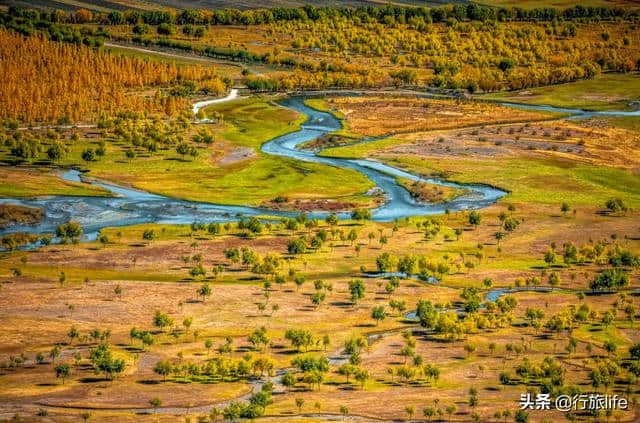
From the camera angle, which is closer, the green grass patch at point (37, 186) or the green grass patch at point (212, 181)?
the green grass patch at point (37, 186)

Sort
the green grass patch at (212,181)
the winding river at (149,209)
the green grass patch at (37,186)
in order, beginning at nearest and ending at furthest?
the winding river at (149,209), the green grass patch at (37,186), the green grass patch at (212,181)

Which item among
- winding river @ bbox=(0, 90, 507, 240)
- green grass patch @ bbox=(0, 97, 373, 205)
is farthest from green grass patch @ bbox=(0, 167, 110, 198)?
winding river @ bbox=(0, 90, 507, 240)

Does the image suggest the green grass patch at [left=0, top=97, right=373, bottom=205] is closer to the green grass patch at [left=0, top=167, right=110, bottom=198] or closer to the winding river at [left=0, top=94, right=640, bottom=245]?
the green grass patch at [left=0, top=167, right=110, bottom=198]

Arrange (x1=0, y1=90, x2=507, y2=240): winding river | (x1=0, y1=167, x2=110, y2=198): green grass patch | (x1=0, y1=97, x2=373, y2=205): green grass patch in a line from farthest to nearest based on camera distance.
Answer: (x1=0, y1=97, x2=373, y2=205): green grass patch < (x1=0, y1=167, x2=110, y2=198): green grass patch < (x1=0, y1=90, x2=507, y2=240): winding river

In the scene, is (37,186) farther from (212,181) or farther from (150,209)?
(212,181)

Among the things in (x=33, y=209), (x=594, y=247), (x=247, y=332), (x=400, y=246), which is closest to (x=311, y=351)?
(x=247, y=332)

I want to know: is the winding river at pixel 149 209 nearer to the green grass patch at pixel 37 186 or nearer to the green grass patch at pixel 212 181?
the green grass patch at pixel 37 186

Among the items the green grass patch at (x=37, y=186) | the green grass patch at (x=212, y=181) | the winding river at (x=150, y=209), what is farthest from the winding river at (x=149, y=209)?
the green grass patch at (x=212, y=181)

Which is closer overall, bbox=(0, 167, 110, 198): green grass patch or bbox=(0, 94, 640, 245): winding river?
bbox=(0, 94, 640, 245): winding river

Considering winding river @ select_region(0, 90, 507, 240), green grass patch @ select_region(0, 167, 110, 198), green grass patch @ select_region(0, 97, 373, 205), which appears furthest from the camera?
green grass patch @ select_region(0, 97, 373, 205)

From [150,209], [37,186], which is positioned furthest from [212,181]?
[37,186]

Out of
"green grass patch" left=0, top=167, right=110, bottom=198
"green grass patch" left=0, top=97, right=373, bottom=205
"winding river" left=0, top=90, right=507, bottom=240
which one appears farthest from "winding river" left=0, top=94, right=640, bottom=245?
"green grass patch" left=0, top=97, right=373, bottom=205

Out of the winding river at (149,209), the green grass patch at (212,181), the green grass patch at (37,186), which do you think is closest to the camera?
the winding river at (149,209)
